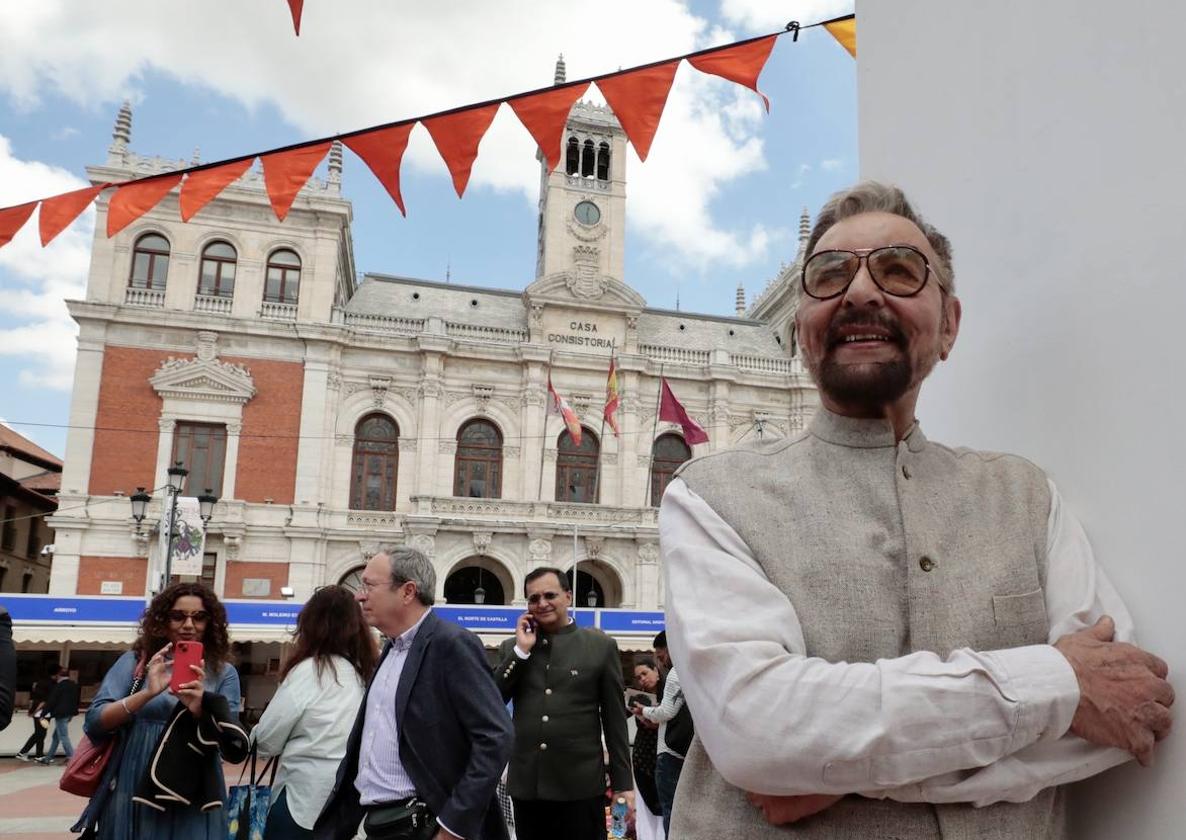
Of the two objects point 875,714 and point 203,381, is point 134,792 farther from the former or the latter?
point 203,381

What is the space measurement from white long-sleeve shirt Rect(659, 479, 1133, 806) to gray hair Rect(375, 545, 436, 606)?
2581 millimetres

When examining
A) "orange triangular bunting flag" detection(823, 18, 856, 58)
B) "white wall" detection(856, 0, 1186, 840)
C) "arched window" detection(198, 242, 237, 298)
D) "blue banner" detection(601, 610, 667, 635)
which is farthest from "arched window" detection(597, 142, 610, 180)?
"white wall" detection(856, 0, 1186, 840)

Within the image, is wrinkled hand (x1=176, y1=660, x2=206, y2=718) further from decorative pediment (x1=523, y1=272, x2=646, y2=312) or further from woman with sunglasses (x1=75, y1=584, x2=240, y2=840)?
decorative pediment (x1=523, y1=272, x2=646, y2=312)

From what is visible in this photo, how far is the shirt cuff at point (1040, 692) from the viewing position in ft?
3.18

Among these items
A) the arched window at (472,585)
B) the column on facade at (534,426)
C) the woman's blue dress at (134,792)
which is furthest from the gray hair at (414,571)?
the arched window at (472,585)

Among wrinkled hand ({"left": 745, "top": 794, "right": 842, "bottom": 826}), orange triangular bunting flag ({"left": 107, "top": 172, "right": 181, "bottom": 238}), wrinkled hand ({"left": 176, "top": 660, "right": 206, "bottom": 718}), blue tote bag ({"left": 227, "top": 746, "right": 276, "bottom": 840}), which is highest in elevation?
orange triangular bunting flag ({"left": 107, "top": 172, "right": 181, "bottom": 238})

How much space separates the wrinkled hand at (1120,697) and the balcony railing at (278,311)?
23444mm

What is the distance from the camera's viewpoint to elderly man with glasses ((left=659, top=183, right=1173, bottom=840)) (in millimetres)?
967

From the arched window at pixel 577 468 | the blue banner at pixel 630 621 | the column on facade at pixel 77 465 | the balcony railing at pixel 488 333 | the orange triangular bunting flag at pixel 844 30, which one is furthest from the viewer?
the balcony railing at pixel 488 333

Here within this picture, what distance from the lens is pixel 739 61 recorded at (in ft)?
14.9

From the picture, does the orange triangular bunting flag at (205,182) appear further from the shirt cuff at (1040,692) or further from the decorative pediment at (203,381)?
the decorative pediment at (203,381)

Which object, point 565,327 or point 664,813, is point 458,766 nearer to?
point 664,813

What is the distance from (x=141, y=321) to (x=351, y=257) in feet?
23.6

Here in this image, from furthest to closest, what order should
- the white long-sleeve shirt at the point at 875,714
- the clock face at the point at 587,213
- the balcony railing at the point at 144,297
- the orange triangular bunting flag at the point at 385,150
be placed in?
the clock face at the point at 587,213
the balcony railing at the point at 144,297
the orange triangular bunting flag at the point at 385,150
the white long-sleeve shirt at the point at 875,714
